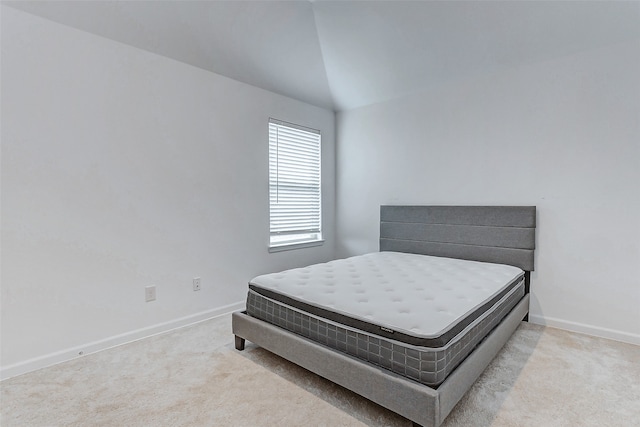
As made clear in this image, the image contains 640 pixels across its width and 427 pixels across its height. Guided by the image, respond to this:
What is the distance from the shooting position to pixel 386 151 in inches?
155

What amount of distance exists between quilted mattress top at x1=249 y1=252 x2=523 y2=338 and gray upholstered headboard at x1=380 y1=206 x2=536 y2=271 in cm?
19

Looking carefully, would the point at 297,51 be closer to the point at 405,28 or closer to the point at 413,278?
the point at 405,28

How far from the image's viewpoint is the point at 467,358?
1.68 metres

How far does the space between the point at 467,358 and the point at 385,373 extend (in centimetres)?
46

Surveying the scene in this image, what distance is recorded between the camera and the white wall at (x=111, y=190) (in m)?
2.11

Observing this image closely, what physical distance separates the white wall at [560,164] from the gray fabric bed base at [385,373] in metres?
1.01

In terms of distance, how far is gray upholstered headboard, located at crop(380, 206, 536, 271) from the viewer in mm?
2920

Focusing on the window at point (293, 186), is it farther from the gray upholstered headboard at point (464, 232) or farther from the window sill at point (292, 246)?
the gray upholstered headboard at point (464, 232)

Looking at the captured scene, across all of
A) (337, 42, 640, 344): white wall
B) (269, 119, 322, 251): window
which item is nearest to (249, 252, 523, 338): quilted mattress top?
(337, 42, 640, 344): white wall

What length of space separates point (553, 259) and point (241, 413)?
110 inches

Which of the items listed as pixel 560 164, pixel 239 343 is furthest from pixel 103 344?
pixel 560 164

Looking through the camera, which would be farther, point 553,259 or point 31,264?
point 553,259

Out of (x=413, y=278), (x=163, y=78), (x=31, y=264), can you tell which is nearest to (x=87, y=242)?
(x=31, y=264)

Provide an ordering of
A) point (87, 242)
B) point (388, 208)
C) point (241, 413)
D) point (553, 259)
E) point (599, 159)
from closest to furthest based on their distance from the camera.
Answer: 1. point (241, 413)
2. point (87, 242)
3. point (599, 159)
4. point (553, 259)
5. point (388, 208)
